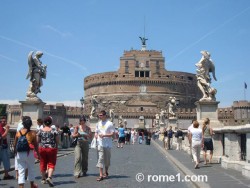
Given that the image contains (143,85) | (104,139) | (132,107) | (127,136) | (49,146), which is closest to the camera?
(49,146)

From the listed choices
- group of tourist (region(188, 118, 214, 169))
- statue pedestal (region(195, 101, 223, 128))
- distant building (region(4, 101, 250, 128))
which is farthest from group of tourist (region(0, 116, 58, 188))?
distant building (region(4, 101, 250, 128))

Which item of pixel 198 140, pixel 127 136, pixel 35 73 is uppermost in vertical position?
pixel 35 73

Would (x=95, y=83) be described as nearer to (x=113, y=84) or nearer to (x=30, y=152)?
(x=113, y=84)

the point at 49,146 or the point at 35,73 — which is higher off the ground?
the point at 35,73

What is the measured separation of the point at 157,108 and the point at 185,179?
76.4m

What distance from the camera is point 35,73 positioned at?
541 inches

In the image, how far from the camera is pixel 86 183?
709 cm

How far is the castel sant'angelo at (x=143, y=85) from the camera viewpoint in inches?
3450

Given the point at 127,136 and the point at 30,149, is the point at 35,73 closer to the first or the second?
the point at 30,149

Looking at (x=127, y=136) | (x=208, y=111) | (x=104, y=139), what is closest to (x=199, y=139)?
(x=104, y=139)

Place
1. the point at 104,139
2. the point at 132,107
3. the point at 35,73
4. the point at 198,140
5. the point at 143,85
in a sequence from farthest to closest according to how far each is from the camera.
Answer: the point at 143,85 < the point at 132,107 < the point at 35,73 < the point at 198,140 < the point at 104,139

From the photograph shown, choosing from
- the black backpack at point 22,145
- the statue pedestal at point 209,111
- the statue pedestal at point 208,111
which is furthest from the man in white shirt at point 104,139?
the statue pedestal at point 208,111

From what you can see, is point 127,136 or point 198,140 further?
point 127,136

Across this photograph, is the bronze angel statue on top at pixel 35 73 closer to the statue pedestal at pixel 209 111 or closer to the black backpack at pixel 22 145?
the statue pedestal at pixel 209 111
